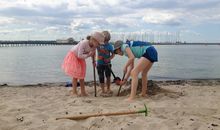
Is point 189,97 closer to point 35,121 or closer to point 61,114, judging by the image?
point 61,114

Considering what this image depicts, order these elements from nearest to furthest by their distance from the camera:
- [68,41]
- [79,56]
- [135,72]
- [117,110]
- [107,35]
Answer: [117,110] → [135,72] → [79,56] → [107,35] → [68,41]

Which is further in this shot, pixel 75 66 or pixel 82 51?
pixel 75 66

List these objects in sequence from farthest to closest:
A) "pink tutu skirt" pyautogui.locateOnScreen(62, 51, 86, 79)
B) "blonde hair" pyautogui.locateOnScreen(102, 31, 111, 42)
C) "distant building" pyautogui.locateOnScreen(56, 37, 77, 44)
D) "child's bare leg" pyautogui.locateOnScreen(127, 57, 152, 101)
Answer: "distant building" pyautogui.locateOnScreen(56, 37, 77, 44) → "pink tutu skirt" pyautogui.locateOnScreen(62, 51, 86, 79) → "blonde hair" pyautogui.locateOnScreen(102, 31, 111, 42) → "child's bare leg" pyautogui.locateOnScreen(127, 57, 152, 101)

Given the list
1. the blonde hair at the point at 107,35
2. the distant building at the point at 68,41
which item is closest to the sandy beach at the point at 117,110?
the blonde hair at the point at 107,35

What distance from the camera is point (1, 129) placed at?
5.34 metres

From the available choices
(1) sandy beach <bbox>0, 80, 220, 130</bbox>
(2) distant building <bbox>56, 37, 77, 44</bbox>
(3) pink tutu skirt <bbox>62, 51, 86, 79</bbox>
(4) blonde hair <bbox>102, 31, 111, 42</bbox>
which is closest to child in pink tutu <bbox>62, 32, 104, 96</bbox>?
(3) pink tutu skirt <bbox>62, 51, 86, 79</bbox>

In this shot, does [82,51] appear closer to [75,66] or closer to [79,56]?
→ [79,56]

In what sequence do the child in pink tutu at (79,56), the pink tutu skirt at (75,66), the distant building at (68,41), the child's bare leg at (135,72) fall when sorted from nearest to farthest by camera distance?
the child's bare leg at (135,72), the child in pink tutu at (79,56), the pink tutu skirt at (75,66), the distant building at (68,41)

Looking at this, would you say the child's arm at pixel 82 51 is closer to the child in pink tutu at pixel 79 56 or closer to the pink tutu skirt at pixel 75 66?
the child in pink tutu at pixel 79 56

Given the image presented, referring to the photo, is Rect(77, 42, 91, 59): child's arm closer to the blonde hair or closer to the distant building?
the blonde hair

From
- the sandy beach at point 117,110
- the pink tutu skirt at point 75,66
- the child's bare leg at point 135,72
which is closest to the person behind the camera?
the sandy beach at point 117,110

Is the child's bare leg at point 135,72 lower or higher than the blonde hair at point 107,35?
lower

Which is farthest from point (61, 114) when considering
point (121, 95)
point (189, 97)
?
point (189, 97)

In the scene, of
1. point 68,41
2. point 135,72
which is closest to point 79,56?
point 135,72
